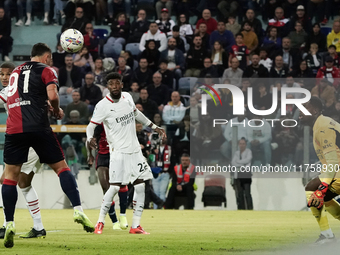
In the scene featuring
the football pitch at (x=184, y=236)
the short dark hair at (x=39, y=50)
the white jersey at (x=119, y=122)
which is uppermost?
the short dark hair at (x=39, y=50)

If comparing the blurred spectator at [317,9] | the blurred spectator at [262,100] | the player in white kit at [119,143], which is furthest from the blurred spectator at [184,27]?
the player in white kit at [119,143]

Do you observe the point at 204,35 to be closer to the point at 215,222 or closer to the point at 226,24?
the point at 226,24

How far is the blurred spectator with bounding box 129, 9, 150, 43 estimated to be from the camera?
801 inches

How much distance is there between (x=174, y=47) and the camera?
19.2 m

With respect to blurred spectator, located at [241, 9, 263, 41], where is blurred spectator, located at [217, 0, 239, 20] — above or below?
above

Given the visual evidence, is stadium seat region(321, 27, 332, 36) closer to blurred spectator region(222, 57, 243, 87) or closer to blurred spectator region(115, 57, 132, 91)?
blurred spectator region(222, 57, 243, 87)

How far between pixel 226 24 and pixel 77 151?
24.3 ft

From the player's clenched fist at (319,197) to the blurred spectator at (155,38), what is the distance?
12102 mm

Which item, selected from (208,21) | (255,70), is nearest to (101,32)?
(208,21)

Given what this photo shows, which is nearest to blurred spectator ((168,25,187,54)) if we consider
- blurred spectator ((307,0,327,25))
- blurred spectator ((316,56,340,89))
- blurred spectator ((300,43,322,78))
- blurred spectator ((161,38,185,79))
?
blurred spectator ((161,38,185,79))

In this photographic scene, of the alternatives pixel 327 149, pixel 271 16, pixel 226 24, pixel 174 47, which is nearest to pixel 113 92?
pixel 327 149

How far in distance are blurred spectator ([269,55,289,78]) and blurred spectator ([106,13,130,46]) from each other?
16.4 feet

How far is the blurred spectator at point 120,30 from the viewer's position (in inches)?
795

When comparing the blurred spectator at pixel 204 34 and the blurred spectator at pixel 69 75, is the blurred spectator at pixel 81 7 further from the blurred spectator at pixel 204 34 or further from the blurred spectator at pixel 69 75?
the blurred spectator at pixel 204 34
